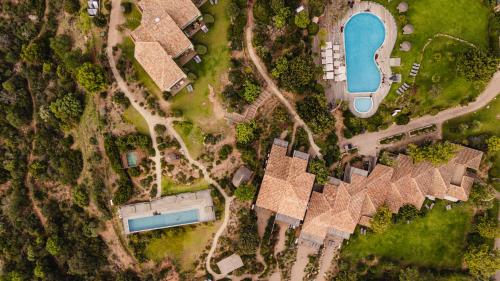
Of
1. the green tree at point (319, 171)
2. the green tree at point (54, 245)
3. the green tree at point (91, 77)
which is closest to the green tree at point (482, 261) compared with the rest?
the green tree at point (319, 171)

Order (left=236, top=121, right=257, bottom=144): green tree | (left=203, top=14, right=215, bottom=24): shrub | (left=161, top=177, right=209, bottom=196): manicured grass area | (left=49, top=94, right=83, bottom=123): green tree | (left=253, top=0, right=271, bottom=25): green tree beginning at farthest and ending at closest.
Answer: (left=161, top=177, right=209, bottom=196): manicured grass area, (left=49, top=94, right=83, bottom=123): green tree, (left=203, top=14, right=215, bottom=24): shrub, (left=253, top=0, right=271, bottom=25): green tree, (left=236, top=121, right=257, bottom=144): green tree

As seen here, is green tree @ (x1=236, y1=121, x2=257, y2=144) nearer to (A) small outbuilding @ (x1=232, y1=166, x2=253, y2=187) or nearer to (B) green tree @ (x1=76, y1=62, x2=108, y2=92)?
(A) small outbuilding @ (x1=232, y1=166, x2=253, y2=187)

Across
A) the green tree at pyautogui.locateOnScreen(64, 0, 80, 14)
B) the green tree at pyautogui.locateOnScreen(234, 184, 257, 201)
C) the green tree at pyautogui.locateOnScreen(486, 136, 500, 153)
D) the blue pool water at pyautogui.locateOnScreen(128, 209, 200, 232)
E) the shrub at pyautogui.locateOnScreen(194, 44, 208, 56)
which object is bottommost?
Answer: the blue pool water at pyautogui.locateOnScreen(128, 209, 200, 232)

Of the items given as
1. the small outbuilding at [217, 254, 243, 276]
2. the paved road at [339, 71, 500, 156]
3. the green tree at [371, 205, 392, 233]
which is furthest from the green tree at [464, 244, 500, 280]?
the small outbuilding at [217, 254, 243, 276]

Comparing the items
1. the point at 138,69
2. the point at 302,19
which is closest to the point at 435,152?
the point at 302,19

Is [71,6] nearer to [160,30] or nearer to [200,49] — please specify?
[160,30]

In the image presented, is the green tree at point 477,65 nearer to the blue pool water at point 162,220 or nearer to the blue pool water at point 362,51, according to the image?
the blue pool water at point 362,51
